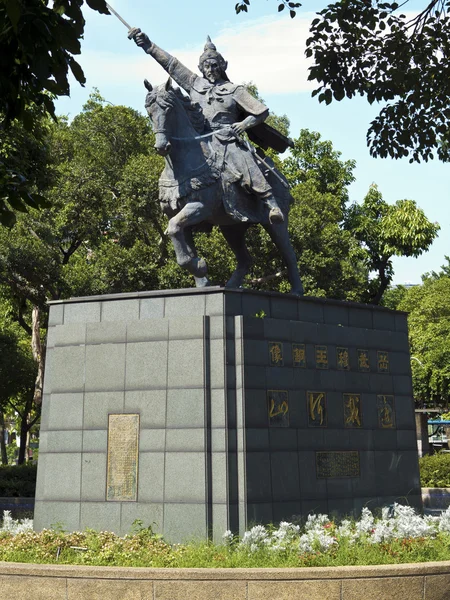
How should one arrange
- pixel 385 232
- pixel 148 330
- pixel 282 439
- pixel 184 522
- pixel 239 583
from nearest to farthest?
pixel 239 583 < pixel 184 522 < pixel 282 439 < pixel 148 330 < pixel 385 232

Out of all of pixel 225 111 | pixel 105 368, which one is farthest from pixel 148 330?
pixel 225 111

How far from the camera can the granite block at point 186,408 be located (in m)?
10.2

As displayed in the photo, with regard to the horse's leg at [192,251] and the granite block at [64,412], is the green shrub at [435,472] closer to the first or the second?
the horse's leg at [192,251]

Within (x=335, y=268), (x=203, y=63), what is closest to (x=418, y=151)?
(x=203, y=63)

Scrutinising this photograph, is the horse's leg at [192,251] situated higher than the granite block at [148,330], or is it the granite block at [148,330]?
the horse's leg at [192,251]

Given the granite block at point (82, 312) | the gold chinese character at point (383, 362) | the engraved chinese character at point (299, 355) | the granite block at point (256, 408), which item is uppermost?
the granite block at point (82, 312)

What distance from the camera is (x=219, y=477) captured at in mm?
10023

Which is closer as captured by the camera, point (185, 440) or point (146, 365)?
point (185, 440)

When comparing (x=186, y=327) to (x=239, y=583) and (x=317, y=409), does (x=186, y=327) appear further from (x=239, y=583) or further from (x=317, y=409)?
(x=239, y=583)

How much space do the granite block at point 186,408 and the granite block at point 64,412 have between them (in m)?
1.28

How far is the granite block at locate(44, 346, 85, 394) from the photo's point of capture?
11086 millimetres

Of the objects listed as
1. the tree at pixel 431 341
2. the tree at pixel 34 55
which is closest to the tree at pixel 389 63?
the tree at pixel 34 55

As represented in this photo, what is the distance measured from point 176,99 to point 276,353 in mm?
3448

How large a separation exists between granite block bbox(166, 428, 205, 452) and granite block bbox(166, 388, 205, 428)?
2.9 inches
